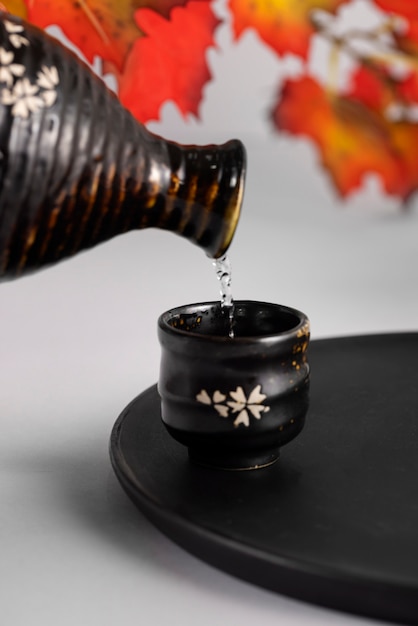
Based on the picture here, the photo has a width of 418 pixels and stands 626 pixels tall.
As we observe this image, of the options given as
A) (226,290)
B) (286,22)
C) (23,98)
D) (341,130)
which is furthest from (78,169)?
(341,130)

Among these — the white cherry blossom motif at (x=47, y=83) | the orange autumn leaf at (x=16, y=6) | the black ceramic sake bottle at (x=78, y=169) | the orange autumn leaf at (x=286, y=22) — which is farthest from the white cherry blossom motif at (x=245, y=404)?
the orange autumn leaf at (x=286, y=22)

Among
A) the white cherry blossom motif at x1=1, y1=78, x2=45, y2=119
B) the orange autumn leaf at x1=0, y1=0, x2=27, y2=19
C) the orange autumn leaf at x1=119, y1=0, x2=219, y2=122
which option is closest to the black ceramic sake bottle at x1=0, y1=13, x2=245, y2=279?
the white cherry blossom motif at x1=1, y1=78, x2=45, y2=119

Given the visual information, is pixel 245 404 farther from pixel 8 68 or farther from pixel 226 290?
pixel 8 68

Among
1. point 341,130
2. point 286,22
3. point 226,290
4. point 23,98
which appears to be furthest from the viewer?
point 341,130

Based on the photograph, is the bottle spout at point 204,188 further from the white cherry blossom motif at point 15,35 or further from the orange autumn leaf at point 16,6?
the orange autumn leaf at point 16,6

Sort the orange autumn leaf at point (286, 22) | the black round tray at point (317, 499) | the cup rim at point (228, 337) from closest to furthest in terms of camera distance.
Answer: the black round tray at point (317, 499), the cup rim at point (228, 337), the orange autumn leaf at point (286, 22)

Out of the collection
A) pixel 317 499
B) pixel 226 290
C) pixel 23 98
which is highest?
pixel 23 98

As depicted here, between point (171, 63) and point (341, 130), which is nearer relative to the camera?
point (171, 63)
